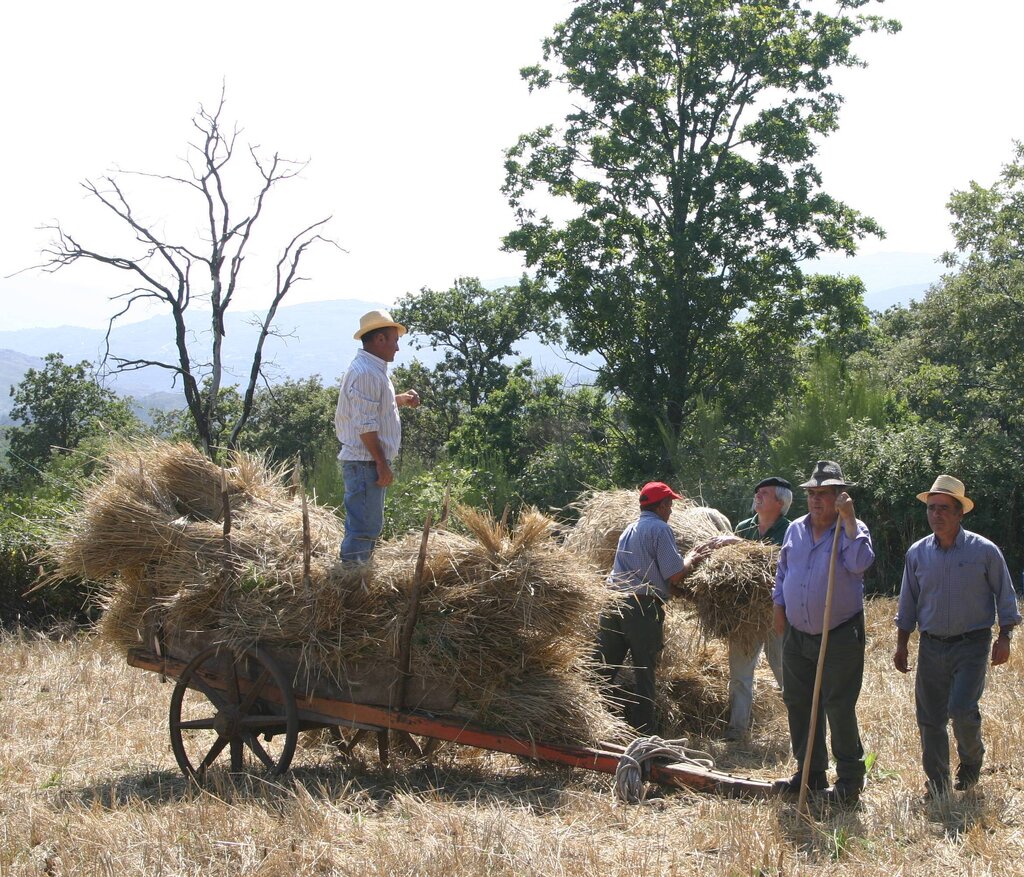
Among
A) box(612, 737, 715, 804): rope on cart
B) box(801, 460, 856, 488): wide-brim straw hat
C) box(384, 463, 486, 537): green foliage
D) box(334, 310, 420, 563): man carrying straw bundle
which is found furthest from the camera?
box(384, 463, 486, 537): green foliage

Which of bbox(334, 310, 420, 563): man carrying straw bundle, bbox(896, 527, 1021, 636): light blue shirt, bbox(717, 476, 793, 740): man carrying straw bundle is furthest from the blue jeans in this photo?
bbox(896, 527, 1021, 636): light blue shirt

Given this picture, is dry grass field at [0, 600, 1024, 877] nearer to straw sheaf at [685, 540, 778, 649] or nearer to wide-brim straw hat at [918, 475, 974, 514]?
straw sheaf at [685, 540, 778, 649]

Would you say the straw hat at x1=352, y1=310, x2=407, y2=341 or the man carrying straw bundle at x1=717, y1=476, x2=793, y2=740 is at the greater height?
the straw hat at x1=352, y1=310, x2=407, y2=341

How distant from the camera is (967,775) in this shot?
533 cm

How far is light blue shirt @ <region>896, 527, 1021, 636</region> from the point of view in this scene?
17.4ft

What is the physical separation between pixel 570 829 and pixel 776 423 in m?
18.1

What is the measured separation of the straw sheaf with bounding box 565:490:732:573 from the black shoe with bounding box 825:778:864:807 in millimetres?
2229

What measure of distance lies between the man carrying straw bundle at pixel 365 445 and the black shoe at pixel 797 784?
2538 mm

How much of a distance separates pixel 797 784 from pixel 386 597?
2.37m

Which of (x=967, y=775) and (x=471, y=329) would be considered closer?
(x=967, y=775)

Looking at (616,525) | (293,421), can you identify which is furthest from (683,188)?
(293,421)

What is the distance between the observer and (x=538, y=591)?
17.0 ft

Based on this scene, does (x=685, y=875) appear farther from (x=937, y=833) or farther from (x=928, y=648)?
(x=928, y=648)

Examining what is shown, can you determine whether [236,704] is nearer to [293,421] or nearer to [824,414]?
[824,414]
